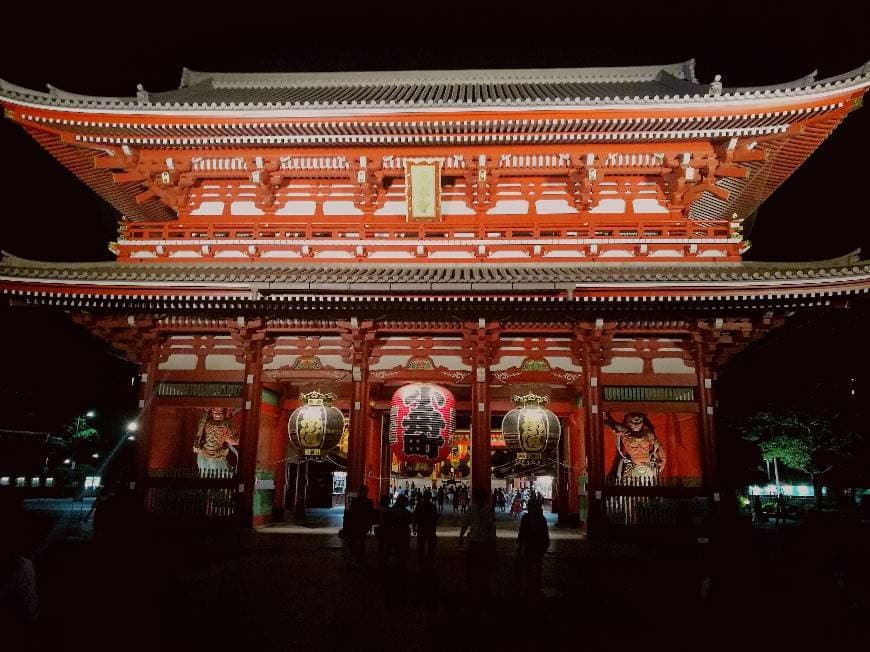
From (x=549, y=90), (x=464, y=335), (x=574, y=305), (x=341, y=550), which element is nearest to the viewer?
(x=341, y=550)

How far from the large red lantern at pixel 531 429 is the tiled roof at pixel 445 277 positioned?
2.80 metres

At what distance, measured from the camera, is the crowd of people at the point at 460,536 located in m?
8.59

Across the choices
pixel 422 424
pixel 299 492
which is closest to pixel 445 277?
pixel 422 424

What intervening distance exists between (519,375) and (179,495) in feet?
28.3

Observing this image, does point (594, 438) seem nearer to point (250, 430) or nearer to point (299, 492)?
point (250, 430)

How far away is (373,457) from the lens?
17562 mm

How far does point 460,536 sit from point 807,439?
2985 cm

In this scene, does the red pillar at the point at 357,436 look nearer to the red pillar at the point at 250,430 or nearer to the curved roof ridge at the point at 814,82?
the red pillar at the point at 250,430

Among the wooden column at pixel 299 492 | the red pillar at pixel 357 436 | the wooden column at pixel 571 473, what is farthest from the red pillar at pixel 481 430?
the wooden column at pixel 299 492

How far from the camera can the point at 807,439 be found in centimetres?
3125

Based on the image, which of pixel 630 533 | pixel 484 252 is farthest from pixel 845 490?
pixel 484 252

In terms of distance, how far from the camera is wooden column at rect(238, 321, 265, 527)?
12.8 meters

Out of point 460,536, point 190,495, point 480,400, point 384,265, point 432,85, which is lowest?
point 460,536

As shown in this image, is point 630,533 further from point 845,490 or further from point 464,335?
point 845,490
